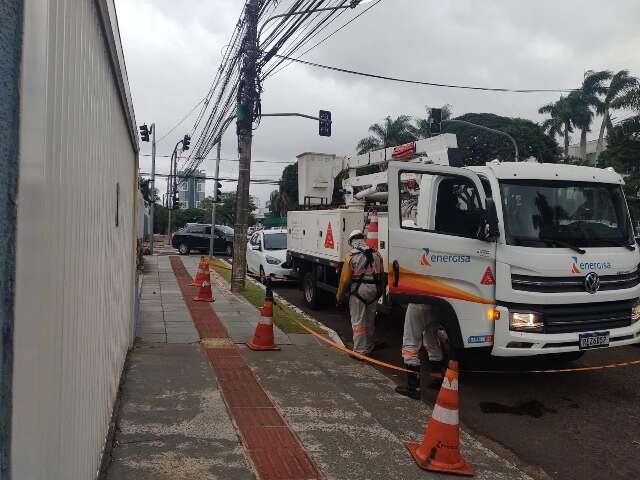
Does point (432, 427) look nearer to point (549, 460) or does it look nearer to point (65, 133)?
point (549, 460)

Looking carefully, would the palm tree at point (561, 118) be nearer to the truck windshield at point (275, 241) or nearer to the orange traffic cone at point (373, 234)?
the truck windshield at point (275, 241)

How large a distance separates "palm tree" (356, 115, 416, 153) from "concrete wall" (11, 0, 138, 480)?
145 feet

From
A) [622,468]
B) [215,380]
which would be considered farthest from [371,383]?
[622,468]

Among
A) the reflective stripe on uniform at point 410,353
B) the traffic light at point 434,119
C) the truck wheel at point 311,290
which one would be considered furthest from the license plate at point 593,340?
the traffic light at point 434,119

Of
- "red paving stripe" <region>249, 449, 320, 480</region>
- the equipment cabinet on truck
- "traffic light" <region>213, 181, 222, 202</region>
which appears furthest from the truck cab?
"traffic light" <region>213, 181, 222, 202</region>

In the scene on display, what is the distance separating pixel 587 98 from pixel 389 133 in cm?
1447

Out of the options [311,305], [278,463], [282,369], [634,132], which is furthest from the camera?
[634,132]

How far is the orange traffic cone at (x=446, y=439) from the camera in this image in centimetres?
462

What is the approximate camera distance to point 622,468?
501cm

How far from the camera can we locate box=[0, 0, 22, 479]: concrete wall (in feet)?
4.13

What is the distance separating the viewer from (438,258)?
270 inches

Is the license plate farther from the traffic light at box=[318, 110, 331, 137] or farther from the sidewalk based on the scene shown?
the traffic light at box=[318, 110, 331, 137]

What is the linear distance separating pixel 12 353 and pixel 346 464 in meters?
3.78

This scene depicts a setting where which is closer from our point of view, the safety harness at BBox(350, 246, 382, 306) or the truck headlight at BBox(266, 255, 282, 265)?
the safety harness at BBox(350, 246, 382, 306)
